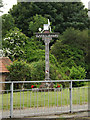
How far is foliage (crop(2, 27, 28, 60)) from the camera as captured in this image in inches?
672

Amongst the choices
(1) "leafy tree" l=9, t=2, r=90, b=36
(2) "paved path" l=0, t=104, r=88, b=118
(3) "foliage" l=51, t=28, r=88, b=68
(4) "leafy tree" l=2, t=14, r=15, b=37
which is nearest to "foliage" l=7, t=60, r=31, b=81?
(3) "foliage" l=51, t=28, r=88, b=68

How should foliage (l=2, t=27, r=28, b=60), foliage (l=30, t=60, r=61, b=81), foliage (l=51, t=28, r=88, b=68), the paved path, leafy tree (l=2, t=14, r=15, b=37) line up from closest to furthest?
the paved path, foliage (l=30, t=60, r=61, b=81), foliage (l=2, t=27, r=28, b=60), foliage (l=51, t=28, r=88, b=68), leafy tree (l=2, t=14, r=15, b=37)

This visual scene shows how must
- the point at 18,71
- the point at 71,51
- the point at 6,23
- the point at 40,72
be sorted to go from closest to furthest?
the point at 18,71
the point at 40,72
the point at 71,51
the point at 6,23

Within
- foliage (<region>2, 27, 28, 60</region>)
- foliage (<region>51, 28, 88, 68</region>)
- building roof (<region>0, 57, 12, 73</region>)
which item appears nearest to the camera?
building roof (<region>0, 57, 12, 73</region>)

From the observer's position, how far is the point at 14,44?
688 inches

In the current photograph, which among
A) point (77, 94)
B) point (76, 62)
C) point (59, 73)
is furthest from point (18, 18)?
point (77, 94)

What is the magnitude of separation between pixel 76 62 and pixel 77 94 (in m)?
11.9

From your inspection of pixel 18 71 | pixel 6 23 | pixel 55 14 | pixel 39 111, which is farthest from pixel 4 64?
pixel 55 14

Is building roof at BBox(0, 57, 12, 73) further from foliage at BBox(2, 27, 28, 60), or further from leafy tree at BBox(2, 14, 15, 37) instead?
leafy tree at BBox(2, 14, 15, 37)

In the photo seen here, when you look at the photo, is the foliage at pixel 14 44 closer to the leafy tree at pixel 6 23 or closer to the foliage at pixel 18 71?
the leafy tree at pixel 6 23

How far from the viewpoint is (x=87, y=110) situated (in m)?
6.53

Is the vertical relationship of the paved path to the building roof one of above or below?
below

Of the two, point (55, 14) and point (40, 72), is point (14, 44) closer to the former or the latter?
point (40, 72)

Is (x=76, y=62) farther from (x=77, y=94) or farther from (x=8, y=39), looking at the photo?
(x=77, y=94)
